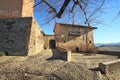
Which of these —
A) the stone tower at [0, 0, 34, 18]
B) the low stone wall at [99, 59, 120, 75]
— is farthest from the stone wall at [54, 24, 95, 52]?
the low stone wall at [99, 59, 120, 75]

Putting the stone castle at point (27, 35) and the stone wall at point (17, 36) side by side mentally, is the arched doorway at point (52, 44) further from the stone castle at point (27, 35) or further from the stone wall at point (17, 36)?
the stone wall at point (17, 36)

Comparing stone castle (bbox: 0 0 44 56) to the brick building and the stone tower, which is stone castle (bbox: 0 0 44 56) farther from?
the brick building

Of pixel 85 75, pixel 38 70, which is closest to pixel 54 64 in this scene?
pixel 38 70

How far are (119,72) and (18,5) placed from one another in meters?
12.9

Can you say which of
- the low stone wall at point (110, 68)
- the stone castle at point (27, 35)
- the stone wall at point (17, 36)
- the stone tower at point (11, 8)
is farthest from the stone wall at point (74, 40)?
the low stone wall at point (110, 68)

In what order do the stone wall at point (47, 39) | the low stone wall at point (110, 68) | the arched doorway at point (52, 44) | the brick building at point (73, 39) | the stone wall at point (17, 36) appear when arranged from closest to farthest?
the low stone wall at point (110, 68), the stone wall at point (17, 36), the stone wall at point (47, 39), the arched doorway at point (52, 44), the brick building at point (73, 39)

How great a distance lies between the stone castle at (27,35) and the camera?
12.0 meters

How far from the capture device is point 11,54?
11547mm

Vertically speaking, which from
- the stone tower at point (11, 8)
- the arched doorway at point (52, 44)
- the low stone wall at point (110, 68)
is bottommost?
the low stone wall at point (110, 68)

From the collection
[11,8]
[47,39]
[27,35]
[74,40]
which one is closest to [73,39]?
[74,40]

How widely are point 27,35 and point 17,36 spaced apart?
Answer: 0.90 m

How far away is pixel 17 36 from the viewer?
490 inches

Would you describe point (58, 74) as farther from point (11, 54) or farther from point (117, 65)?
point (11, 54)

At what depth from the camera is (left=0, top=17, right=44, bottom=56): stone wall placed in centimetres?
1170
